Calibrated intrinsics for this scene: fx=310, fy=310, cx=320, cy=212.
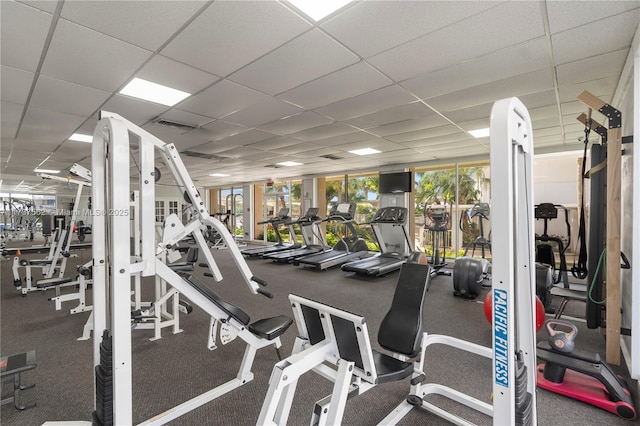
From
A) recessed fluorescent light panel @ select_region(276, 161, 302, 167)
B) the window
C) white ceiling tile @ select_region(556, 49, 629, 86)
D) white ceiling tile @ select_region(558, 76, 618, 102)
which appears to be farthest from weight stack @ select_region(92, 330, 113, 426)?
the window

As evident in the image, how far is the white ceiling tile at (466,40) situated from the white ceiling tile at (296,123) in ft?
5.02

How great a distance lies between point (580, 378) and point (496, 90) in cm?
277

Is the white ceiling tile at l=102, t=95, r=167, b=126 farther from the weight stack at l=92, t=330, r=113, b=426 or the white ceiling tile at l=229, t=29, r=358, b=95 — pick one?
the weight stack at l=92, t=330, r=113, b=426

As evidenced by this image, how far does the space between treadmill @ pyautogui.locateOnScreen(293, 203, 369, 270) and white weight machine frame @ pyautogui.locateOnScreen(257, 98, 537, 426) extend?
16.9ft

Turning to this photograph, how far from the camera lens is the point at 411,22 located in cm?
216

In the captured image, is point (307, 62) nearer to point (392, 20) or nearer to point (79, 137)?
point (392, 20)

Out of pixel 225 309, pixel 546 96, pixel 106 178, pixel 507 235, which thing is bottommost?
pixel 225 309

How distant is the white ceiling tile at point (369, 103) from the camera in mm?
3469

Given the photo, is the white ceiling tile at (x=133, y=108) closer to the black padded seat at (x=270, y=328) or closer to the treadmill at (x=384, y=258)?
the black padded seat at (x=270, y=328)

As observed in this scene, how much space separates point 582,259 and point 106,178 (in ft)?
14.2

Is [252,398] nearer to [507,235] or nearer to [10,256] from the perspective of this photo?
[507,235]

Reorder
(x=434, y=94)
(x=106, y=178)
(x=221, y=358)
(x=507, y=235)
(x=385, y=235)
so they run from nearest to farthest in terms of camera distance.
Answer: (x=507, y=235)
(x=106, y=178)
(x=221, y=358)
(x=434, y=94)
(x=385, y=235)

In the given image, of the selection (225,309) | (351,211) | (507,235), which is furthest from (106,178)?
(351,211)

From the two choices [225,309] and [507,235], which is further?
[225,309]
